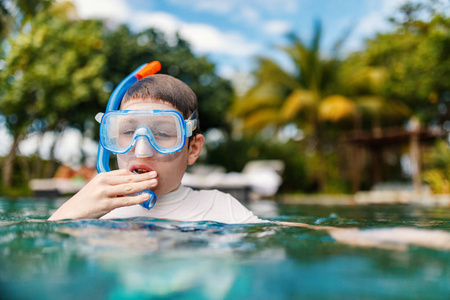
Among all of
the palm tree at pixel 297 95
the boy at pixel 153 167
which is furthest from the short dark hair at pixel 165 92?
the palm tree at pixel 297 95

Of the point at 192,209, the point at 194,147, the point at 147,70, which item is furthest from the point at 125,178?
the point at 147,70

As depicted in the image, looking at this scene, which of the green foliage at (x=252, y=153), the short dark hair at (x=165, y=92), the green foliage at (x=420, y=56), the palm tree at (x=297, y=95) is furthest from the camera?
the green foliage at (x=252, y=153)

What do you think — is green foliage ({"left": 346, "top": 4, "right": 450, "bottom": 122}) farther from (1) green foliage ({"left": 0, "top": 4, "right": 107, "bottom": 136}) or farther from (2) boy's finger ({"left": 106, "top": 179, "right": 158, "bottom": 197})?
(2) boy's finger ({"left": 106, "top": 179, "right": 158, "bottom": 197})

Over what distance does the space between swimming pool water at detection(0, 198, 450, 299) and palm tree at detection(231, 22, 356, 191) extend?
1650cm

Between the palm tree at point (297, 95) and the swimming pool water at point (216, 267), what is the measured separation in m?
16.5

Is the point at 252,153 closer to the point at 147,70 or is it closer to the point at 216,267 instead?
the point at 147,70

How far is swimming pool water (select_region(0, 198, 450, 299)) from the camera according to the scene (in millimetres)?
1190

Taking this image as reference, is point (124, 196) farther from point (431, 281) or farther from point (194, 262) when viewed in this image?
point (431, 281)

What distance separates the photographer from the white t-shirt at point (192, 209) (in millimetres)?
2385

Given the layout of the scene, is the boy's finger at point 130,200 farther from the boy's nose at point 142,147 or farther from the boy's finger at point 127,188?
the boy's nose at point 142,147

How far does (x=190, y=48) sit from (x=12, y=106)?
865cm

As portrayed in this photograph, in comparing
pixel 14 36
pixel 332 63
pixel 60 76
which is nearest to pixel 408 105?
pixel 332 63

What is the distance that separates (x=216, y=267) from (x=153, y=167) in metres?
1.04

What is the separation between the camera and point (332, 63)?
1934 cm
